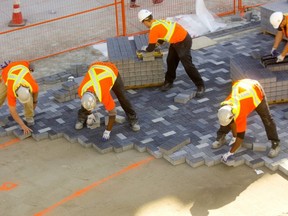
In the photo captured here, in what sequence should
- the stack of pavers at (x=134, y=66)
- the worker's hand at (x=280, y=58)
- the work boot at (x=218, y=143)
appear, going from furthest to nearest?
the stack of pavers at (x=134, y=66), the worker's hand at (x=280, y=58), the work boot at (x=218, y=143)

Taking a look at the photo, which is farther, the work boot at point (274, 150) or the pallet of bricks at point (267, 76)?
the pallet of bricks at point (267, 76)

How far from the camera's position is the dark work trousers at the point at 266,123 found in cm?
926

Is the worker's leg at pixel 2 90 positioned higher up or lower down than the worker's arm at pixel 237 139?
higher up

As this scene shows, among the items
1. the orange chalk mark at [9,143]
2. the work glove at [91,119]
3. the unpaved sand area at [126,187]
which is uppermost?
the work glove at [91,119]

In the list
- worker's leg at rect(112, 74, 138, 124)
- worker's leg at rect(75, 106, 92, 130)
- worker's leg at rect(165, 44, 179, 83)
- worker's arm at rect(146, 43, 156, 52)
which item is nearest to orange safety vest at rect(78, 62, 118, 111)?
worker's leg at rect(112, 74, 138, 124)

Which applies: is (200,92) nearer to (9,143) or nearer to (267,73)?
(267,73)

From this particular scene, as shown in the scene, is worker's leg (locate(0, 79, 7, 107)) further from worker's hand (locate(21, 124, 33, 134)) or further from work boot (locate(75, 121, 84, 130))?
work boot (locate(75, 121, 84, 130))

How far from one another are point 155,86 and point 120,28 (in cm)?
331

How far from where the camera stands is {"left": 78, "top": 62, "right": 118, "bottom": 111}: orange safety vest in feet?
31.4

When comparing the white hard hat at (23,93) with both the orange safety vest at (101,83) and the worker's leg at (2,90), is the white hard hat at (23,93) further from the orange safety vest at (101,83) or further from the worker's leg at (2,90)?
the orange safety vest at (101,83)

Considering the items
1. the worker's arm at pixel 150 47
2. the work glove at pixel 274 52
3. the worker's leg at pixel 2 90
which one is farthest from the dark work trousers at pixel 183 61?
the worker's leg at pixel 2 90

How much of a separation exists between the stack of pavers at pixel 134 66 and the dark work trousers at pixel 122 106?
143 centimetres

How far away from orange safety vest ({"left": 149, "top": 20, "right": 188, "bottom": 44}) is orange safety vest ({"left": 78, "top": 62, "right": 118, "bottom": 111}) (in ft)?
4.82

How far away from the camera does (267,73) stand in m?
10.8
